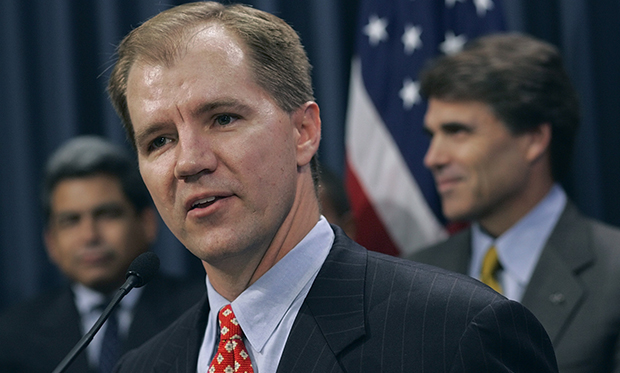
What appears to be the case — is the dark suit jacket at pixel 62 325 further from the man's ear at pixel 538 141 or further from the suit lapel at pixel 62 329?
the man's ear at pixel 538 141

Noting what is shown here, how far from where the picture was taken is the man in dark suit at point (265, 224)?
46.8 inches

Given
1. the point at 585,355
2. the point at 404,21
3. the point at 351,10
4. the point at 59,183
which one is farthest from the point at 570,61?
the point at 59,183

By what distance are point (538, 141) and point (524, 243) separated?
372mm

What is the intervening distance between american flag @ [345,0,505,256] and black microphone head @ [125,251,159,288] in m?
1.70

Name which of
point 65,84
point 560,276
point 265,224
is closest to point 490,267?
point 560,276

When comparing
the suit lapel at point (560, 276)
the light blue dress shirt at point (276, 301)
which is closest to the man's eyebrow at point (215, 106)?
the light blue dress shirt at point (276, 301)

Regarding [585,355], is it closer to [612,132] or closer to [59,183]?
[612,132]

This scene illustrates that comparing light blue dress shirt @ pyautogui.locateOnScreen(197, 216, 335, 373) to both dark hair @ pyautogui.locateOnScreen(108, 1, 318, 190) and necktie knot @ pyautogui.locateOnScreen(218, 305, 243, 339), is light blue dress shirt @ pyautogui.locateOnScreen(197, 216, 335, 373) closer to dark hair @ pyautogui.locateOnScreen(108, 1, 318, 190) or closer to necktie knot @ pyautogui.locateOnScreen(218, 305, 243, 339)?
necktie knot @ pyautogui.locateOnScreen(218, 305, 243, 339)

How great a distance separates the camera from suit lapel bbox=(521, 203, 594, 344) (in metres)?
2.20

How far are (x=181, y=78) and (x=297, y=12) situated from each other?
2.12 m

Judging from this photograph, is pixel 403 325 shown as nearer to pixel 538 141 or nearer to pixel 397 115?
pixel 538 141

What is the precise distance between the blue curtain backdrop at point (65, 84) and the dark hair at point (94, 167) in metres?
0.41

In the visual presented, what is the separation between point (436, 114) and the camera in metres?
2.69

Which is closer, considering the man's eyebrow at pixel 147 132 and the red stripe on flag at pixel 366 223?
the man's eyebrow at pixel 147 132
